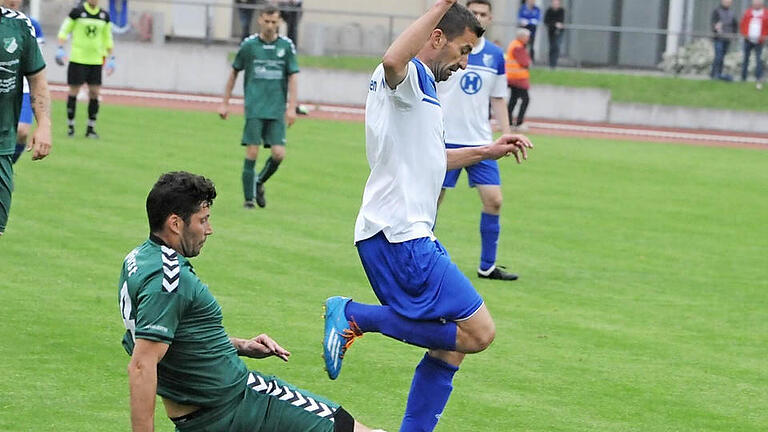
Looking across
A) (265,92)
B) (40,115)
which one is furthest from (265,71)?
(40,115)

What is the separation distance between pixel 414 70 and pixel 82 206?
8699 mm

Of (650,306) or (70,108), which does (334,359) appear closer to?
(650,306)

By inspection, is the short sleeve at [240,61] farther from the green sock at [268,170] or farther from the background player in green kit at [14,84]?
the background player in green kit at [14,84]

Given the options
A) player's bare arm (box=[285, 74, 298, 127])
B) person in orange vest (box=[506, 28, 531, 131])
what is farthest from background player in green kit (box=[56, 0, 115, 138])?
person in orange vest (box=[506, 28, 531, 131])

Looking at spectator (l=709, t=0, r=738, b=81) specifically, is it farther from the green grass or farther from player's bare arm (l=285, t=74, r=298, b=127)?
player's bare arm (l=285, t=74, r=298, b=127)

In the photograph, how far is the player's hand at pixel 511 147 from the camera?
688 cm

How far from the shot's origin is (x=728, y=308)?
36.7ft

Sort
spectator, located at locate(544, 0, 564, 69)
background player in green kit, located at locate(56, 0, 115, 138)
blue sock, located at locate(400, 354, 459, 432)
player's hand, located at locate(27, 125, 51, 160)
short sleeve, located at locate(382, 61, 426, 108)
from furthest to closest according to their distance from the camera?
1. spectator, located at locate(544, 0, 564, 69)
2. background player in green kit, located at locate(56, 0, 115, 138)
3. player's hand, located at locate(27, 125, 51, 160)
4. blue sock, located at locate(400, 354, 459, 432)
5. short sleeve, located at locate(382, 61, 426, 108)

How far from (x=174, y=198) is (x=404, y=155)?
148cm

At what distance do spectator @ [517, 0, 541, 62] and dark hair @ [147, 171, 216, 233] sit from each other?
3161cm

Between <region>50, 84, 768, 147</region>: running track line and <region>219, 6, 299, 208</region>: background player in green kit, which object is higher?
<region>219, 6, 299, 208</region>: background player in green kit

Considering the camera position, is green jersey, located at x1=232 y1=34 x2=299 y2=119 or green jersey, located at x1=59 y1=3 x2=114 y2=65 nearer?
green jersey, located at x1=232 y1=34 x2=299 y2=119

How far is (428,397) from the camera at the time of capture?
6.51 meters

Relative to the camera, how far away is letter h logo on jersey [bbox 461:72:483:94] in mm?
12180
